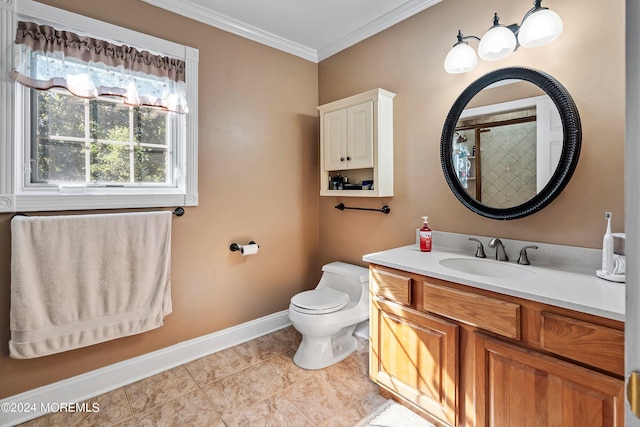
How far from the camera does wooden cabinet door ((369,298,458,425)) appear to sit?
4.78ft

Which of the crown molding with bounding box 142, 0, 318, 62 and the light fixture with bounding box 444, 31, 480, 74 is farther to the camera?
the crown molding with bounding box 142, 0, 318, 62

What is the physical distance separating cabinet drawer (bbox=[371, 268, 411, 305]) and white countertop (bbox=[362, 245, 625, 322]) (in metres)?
0.06

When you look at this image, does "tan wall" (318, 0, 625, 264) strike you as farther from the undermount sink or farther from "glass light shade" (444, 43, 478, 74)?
the undermount sink

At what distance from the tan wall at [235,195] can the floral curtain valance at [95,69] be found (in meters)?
0.18

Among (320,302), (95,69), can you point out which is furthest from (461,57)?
(95,69)

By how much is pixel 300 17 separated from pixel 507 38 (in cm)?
145

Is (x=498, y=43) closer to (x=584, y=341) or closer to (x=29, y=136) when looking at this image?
(x=584, y=341)

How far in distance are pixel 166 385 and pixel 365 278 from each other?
1496 millimetres

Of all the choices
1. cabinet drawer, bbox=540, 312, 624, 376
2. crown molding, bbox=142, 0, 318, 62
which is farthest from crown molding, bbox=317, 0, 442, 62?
cabinet drawer, bbox=540, 312, 624, 376

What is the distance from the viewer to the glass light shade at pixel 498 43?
5.30ft

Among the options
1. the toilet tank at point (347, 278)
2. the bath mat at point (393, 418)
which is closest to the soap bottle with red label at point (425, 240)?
the toilet tank at point (347, 278)

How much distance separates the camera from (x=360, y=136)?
2.31 meters

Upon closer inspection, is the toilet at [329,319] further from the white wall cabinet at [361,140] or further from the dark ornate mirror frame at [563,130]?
the dark ornate mirror frame at [563,130]

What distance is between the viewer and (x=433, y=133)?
6.83 ft
